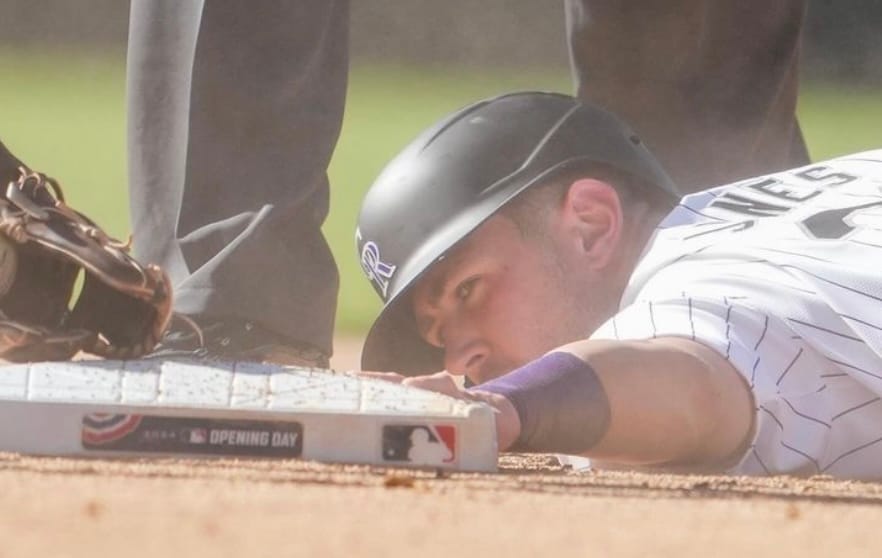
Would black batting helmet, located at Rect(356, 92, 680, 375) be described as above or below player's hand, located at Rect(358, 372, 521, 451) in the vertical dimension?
above

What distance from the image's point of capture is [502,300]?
305 centimetres

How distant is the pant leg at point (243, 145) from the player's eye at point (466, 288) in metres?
0.47

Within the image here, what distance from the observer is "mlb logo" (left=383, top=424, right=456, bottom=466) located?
8.25 ft

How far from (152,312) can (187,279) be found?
0.53 meters

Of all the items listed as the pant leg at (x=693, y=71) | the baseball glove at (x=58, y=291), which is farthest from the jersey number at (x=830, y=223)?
the pant leg at (x=693, y=71)

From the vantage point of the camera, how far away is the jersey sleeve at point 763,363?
104 inches

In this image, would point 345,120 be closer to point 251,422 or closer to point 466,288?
point 466,288

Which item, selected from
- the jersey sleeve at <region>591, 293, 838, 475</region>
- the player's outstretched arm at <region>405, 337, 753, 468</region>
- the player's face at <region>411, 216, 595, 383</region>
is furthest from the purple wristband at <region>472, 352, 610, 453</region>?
the player's face at <region>411, 216, 595, 383</region>

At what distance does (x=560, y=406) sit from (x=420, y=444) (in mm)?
197

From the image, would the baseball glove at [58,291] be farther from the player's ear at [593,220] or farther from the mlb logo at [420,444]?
the player's ear at [593,220]

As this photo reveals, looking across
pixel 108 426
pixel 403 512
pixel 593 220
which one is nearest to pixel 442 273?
pixel 593 220

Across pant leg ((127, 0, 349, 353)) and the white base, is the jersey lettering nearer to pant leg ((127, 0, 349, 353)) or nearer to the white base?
the white base

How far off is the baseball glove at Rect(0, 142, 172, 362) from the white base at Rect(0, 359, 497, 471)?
29 cm

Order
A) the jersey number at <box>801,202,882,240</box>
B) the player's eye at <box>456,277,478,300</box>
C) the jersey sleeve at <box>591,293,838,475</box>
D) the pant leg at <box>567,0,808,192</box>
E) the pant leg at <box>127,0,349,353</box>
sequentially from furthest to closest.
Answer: the pant leg at <box>567,0,808,192</box>
the pant leg at <box>127,0,349,353</box>
the player's eye at <box>456,277,478,300</box>
the jersey number at <box>801,202,882,240</box>
the jersey sleeve at <box>591,293,838,475</box>
